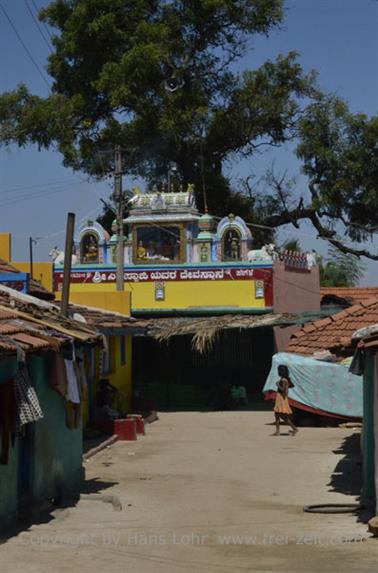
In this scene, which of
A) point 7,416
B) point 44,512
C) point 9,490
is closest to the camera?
point 7,416

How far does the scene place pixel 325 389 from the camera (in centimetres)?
2283

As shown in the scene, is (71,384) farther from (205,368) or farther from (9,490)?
(205,368)

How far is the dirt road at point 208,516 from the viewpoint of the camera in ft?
30.6

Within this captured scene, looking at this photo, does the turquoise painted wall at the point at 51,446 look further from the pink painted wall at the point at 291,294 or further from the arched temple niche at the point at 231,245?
the arched temple niche at the point at 231,245

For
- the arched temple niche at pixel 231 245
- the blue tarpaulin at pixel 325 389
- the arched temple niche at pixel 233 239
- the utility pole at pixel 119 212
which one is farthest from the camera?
the arched temple niche at pixel 231 245

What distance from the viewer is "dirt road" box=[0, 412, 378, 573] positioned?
9.32 meters

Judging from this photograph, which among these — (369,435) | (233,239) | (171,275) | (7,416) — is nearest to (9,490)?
(7,416)

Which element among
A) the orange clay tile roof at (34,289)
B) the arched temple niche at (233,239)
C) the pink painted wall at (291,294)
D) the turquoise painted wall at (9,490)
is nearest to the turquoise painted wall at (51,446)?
the turquoise painted wall at (9,490)

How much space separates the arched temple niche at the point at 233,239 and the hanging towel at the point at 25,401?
1933 centimetres

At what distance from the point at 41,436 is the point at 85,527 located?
1501 millimetres

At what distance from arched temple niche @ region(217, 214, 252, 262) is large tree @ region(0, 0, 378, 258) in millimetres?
7702

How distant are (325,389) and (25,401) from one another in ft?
44.2

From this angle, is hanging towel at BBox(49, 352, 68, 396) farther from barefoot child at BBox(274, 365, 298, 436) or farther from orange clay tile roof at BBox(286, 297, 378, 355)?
barefoot child at BBox(274, 365, 298, 436)

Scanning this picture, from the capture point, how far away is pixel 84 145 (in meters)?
38.7
